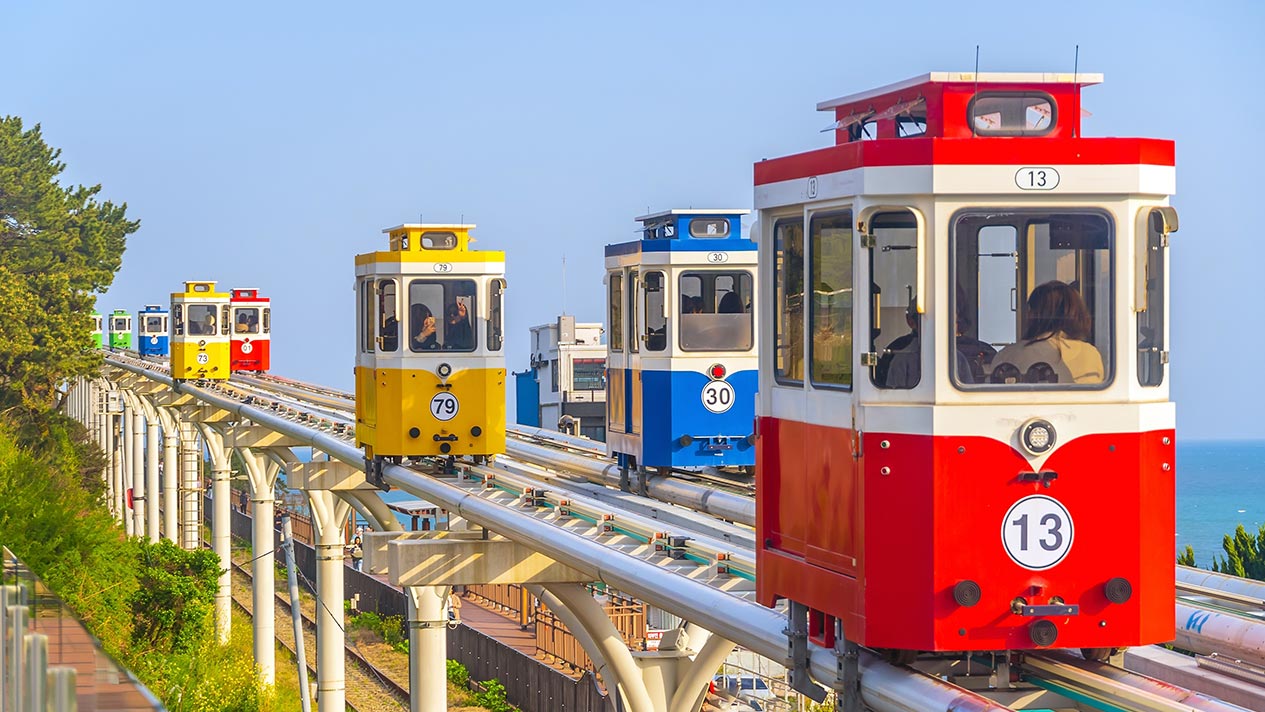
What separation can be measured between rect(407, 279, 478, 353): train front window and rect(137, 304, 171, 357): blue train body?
156 feet

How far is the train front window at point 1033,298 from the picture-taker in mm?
7711

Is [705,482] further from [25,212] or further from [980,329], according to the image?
[25,212]

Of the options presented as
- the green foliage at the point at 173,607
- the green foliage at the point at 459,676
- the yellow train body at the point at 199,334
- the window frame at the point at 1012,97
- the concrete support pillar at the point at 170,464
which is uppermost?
the window frame at the point at 1012,97

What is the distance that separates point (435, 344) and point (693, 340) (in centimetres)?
304

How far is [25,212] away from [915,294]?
5581 cm

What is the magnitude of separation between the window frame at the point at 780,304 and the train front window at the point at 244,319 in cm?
4445

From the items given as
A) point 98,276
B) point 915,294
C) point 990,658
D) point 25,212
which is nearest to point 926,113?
point 915,294

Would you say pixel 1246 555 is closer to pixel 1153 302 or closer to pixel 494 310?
pixel 494 310

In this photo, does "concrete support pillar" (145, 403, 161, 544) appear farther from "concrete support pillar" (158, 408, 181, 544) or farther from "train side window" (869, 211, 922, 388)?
"train side window" (869, 211, 922, 388)

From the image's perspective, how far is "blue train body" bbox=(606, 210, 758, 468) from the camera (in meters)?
18.7

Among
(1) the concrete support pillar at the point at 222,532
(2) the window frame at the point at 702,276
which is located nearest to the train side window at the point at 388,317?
(2) the window frame at the point at 702,276

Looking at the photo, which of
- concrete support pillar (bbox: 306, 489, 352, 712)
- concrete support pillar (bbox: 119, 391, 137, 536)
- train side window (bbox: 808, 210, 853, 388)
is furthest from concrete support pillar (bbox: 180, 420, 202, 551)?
train side window (bbox: 808, 210, 853, 388)

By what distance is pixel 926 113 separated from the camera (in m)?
7.98

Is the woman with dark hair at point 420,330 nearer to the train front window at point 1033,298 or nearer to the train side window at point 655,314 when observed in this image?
the train side window at point 655,314
